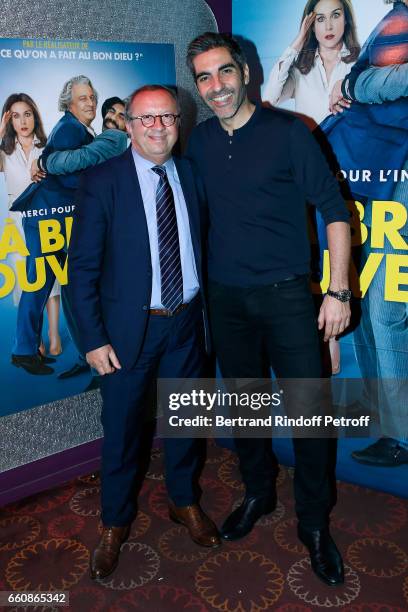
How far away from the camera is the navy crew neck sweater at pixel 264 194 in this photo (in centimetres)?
199

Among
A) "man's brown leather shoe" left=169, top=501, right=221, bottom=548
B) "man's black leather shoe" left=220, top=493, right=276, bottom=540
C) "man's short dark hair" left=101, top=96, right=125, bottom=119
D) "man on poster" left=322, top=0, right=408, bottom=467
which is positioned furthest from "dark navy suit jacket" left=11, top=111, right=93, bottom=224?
"man's black leather shoe" left=220, top=493, right=276, bottom=540

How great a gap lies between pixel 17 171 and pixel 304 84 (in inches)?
47.3

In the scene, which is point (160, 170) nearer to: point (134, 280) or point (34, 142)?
point (134, 280)

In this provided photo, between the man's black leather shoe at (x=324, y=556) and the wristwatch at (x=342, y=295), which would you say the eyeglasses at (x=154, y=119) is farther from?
the man's black leather shoe at (x=324, y=556)

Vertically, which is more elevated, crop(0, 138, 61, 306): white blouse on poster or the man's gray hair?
the man's gray hair

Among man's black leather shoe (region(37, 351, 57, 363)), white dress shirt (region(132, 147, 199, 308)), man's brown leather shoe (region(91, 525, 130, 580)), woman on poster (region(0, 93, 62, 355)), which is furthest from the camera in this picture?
man's black leather shoe (region(37, 351, 57, 363))

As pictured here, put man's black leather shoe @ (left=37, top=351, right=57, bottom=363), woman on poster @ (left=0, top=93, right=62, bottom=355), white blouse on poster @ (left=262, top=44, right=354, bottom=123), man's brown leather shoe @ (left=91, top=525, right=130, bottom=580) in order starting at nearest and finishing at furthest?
man's brown leather shoe @ (left=91, top=525, right=130, bottom=580)
woman on poster @ (left=0, top=93, right=62, bottom=355)
white blouse on poster @ (left=262, top=44, right=354, bottom=123)
man's black leather shoe @ (left=37, top=351, right=57, bottom=363)

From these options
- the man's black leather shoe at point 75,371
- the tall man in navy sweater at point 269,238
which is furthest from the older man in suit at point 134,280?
the man's black leather shoe at point 75,371

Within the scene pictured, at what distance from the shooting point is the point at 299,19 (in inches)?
94.8

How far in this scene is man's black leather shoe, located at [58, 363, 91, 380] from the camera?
8.57 ft

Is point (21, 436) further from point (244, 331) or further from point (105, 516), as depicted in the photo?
point (244, 331)

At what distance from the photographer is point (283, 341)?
2.10m

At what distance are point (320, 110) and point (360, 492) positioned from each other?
165 centimetres

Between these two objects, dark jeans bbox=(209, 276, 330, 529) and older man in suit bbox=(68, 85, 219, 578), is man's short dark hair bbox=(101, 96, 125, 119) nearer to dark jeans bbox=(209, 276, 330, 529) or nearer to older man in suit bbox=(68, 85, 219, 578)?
older man in suit bbox=(68, 85, 219, 578)
